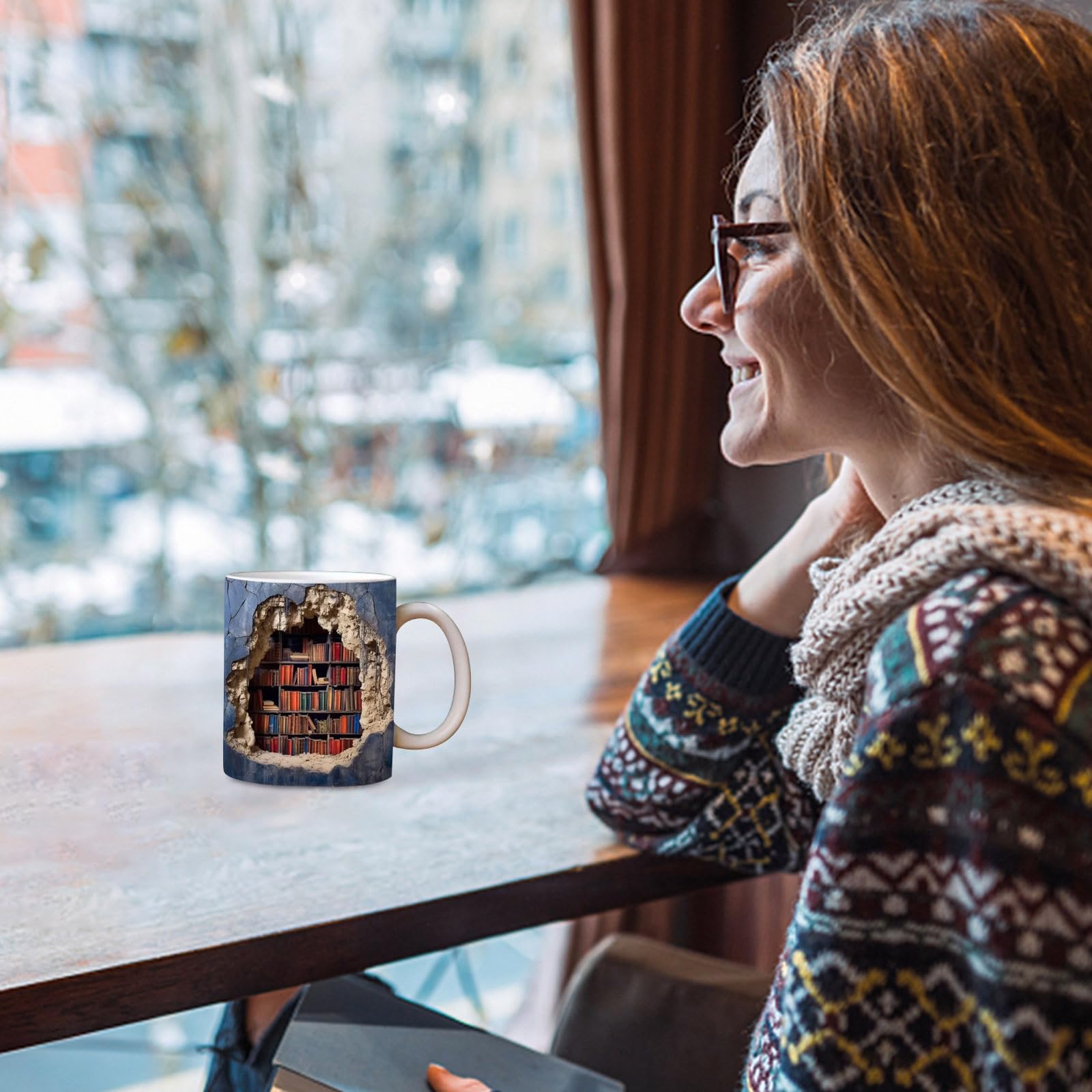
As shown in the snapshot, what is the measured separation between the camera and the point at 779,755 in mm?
1010

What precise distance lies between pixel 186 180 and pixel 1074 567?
1856 mm

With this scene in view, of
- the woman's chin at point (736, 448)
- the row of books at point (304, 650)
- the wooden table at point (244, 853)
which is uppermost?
the woman's chin at point (736, 448)

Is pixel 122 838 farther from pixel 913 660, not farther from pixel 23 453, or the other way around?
pixel 23 453

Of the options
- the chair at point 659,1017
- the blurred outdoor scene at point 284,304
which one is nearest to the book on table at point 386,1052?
the chair at point 659,1017

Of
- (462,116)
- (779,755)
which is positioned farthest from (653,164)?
(779,755)

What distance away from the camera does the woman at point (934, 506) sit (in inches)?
21.6

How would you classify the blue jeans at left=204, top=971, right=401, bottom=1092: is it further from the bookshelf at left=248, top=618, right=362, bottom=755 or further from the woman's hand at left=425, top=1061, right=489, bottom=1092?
the bookshelf at left=248, top=618, right=362, bottom=755

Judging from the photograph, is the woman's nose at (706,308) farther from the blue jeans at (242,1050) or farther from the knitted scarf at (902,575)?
the blue jeans at (242,1050)

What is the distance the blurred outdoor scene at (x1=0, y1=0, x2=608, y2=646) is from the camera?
2029 millimetres

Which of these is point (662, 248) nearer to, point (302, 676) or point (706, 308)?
point (706, 308)

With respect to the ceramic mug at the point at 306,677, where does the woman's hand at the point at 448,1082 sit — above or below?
below

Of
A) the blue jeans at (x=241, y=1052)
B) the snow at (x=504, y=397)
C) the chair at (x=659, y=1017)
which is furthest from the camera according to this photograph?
the snow at (x=504, y=397)

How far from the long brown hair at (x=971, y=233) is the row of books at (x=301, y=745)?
1.15 ft

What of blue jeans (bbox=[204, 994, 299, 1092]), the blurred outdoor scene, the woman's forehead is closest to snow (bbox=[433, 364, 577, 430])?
the blurred outdoor scene
